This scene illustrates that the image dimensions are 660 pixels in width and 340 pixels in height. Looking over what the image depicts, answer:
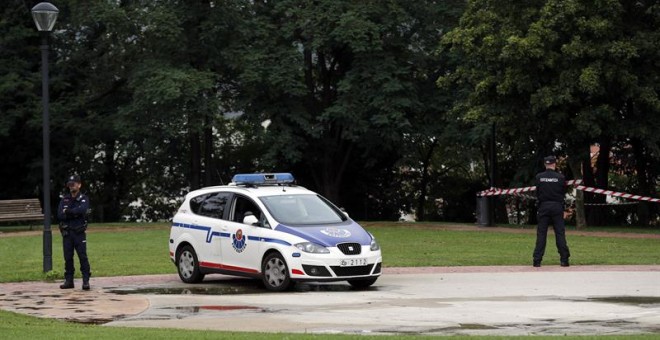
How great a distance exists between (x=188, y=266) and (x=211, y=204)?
3.67ft

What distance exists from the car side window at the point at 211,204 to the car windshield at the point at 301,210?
890 mm

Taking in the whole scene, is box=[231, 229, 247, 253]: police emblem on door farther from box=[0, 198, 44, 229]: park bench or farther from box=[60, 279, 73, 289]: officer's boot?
box=[0, 198, 44, 229]: park bench

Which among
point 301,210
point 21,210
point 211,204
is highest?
point 21,210

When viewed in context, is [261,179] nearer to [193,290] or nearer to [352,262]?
[193,290]

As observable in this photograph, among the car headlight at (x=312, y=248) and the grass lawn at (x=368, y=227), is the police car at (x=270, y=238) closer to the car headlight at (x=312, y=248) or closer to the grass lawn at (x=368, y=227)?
the car headlight at (x=312, y=248)

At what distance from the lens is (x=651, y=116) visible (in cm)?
3772

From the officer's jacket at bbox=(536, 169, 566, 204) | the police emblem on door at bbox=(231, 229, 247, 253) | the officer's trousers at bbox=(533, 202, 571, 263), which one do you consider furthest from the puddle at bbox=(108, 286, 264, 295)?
the officer's jacket at bbox=(536, 169, 566, 204)

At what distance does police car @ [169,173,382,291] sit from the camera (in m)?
19.1

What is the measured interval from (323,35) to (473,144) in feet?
22.1

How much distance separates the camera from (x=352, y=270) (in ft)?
63.1

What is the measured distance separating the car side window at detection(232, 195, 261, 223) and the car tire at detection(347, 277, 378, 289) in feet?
6.15

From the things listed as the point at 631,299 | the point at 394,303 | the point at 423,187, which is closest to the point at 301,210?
the point at 394,303

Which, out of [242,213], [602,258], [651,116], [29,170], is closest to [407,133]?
[651,116]

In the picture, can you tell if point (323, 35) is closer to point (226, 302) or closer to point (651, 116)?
point (651, 116)
